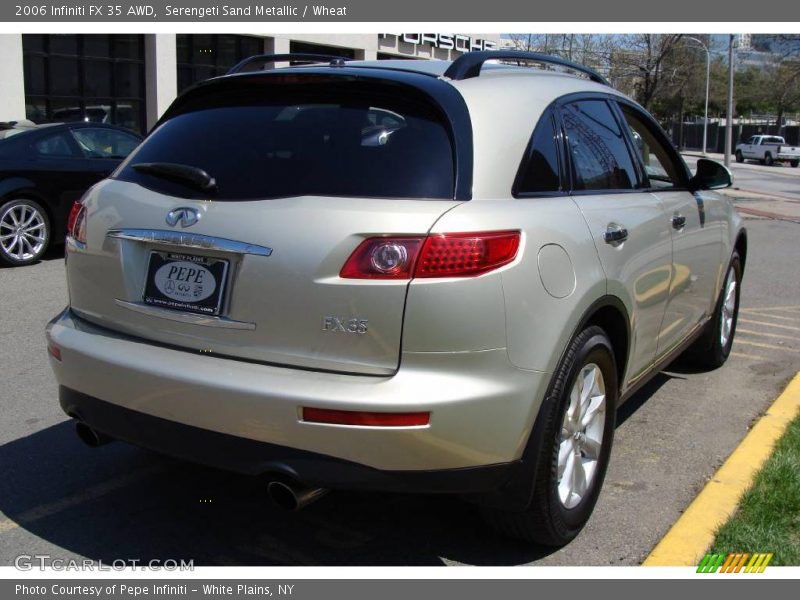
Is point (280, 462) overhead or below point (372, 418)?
below

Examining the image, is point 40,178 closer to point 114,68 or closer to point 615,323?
point 615,323

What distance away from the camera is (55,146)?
985cm

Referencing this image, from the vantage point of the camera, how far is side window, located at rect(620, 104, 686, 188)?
478 cm

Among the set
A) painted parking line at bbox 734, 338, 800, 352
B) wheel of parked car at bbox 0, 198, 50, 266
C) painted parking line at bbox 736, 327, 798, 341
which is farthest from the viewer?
wheel of parked car at bbox 0, 198, 50, 266

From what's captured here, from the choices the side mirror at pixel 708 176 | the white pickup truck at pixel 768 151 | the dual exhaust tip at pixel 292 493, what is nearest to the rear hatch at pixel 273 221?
the dual exhaust tip at pixel 292 493

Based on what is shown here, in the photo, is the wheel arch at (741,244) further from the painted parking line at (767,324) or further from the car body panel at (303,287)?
the car body panel at (303,287)

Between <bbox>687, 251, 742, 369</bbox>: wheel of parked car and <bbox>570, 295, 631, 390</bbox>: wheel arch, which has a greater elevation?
<bbox>570, 295, 631, 390</bbox>: wheel arch

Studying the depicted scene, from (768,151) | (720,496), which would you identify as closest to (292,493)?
(720,496)

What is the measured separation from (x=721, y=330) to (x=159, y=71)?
58.9 feet

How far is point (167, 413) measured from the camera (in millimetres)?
3025

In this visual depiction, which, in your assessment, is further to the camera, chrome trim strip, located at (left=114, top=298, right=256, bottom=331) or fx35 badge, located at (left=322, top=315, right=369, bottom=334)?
chrome trim strip, located at (left=114, top=298, right=256, bottom=331)

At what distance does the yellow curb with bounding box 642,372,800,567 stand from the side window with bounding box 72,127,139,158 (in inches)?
313

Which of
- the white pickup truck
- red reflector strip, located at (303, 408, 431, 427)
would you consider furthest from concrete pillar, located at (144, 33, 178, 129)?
the white pickup truck

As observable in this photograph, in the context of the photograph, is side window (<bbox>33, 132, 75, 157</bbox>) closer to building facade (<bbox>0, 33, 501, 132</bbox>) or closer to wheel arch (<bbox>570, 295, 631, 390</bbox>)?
wheel arch (<bbox>570, 295, 631, 390</bbox>)
